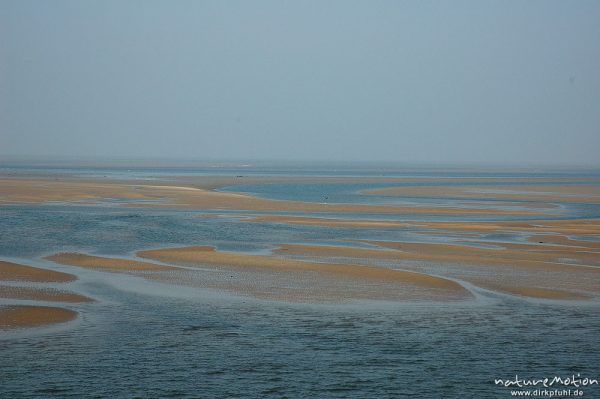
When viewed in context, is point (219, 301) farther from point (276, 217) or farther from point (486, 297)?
point (276, 217)

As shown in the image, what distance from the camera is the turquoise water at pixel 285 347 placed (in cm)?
1030

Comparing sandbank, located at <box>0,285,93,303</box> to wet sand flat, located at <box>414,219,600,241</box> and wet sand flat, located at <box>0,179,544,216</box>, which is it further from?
wet sand flat, located at <box>0,179,544,216</box>

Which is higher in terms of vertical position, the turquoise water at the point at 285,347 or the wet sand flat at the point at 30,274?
the wet sand flat at the point at 30,274

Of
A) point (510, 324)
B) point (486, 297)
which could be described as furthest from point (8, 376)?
point (486, 297)

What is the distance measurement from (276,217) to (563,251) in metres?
14.7

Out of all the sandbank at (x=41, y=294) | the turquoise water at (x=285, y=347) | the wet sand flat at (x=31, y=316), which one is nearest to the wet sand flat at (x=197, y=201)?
the turquoise water at (x=285, y=347)

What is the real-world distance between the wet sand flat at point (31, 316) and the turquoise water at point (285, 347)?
41 centimetres

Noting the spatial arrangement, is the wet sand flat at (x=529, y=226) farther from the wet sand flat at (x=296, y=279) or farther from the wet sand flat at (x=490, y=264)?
the wet sand flat at (x=296, y=279)

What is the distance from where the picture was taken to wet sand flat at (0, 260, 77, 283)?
17.8 m

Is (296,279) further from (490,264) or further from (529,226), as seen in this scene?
(529,226)

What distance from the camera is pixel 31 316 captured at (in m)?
13.9

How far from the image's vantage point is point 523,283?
60.6 ft

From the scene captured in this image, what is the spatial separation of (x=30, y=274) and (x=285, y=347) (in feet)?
28.5

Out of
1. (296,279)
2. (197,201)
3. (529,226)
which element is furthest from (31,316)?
(197,201)
